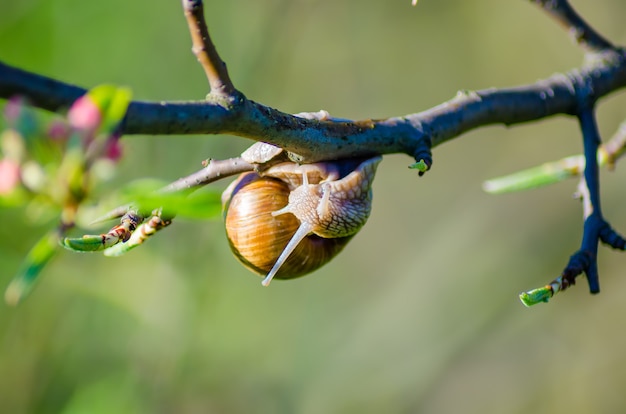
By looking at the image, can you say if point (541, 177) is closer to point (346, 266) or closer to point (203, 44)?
point (203, 44)

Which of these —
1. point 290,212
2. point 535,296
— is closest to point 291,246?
point 290,212

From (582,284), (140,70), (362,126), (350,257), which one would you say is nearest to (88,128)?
(362,126)

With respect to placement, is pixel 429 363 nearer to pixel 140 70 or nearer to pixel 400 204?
pixel 400 204

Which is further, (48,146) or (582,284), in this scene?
(582,284)

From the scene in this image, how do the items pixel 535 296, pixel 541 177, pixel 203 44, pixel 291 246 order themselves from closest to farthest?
pixel 203 44
pixel 535 296
pixel 291 246
pixel 541 177

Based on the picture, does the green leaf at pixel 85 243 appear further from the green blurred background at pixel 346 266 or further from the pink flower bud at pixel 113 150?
the green blurred background at pixel 346 266

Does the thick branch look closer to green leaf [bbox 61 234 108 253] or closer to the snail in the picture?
the snail
